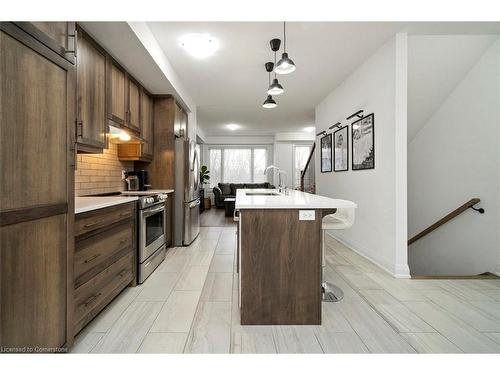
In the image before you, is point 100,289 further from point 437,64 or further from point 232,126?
point 232,126

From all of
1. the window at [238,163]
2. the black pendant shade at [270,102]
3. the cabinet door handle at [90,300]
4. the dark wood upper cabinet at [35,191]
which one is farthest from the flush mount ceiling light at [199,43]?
the window at [238,163]

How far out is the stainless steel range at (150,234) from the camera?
262 cm

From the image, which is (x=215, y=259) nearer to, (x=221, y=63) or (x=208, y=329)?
(x=208, y=329)

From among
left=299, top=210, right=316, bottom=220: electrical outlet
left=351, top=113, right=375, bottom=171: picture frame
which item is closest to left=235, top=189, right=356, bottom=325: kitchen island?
left=299, top=210, right=316, bottom=220: electrical outlet

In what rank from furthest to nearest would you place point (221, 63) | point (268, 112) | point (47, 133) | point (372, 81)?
1. point (268, 112)
2. point (221, 63)
3. point (372, 81)
4. point (47, 133)

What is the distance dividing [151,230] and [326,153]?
136 inches

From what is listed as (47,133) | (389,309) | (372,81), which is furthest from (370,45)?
(47,133)

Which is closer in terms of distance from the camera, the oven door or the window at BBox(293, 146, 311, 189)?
the oven door

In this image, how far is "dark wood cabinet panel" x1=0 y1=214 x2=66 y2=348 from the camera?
43.4 inches

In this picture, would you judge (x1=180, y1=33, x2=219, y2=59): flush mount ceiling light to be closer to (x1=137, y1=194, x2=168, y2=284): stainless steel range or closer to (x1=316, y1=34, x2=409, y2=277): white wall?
(x1=137, y1=194, x2=168, y2=284): stainless steel range

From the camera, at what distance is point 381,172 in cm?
303

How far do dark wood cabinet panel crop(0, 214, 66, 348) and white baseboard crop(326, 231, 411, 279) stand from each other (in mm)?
2895

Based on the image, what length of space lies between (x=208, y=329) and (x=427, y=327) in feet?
4.96
